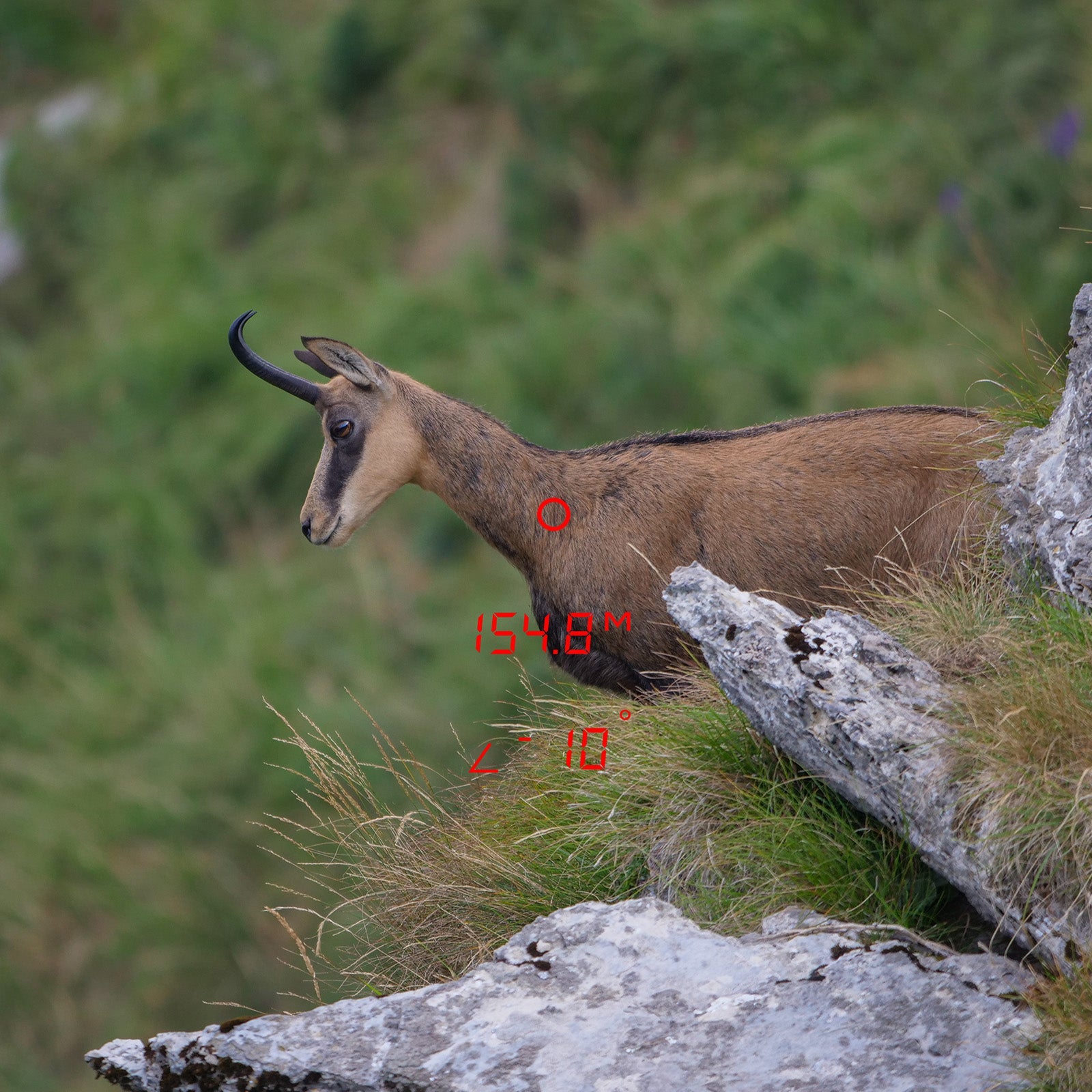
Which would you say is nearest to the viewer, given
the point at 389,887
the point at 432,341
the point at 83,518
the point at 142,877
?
the point at 389,887

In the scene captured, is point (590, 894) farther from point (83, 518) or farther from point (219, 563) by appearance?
point (83, 518)

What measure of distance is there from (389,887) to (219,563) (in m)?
16.1

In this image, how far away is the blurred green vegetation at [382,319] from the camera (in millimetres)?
16891

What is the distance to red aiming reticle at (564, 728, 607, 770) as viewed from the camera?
5.88 m

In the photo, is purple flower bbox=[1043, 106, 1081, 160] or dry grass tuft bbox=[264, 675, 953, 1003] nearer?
dry grass tuft bbox=[264, 675, 953, 1003]

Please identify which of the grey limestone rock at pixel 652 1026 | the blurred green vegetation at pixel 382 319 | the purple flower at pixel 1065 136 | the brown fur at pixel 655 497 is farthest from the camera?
the blurred green vegetation at pixel 382 319

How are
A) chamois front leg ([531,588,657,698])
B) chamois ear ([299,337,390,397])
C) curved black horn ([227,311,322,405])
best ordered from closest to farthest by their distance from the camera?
1. chamois front leg ([531,588,657,698])
2. curved black horn ([227,311,322,405])
3. chamois ear ([299,337,390,397])

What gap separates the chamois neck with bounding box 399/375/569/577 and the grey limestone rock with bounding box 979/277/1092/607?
2.40 m

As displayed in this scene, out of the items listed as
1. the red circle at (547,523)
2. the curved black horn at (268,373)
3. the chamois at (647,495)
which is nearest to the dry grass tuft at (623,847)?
the chamois at (647,495)

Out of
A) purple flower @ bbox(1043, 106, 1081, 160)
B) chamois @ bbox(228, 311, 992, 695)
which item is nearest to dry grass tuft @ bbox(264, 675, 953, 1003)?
chamois @ bbox(228, 311, 992, 695)

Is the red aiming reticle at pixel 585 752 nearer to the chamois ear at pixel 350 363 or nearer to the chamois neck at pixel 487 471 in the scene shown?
the chamois neck at pixel 487 471

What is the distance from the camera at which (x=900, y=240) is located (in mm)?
17406

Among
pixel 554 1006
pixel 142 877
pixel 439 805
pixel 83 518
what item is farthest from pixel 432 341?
pixel 554 1006

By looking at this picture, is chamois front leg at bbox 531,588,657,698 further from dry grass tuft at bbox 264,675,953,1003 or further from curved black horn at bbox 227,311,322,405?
curved black horn at bbox 227,311,322,405
